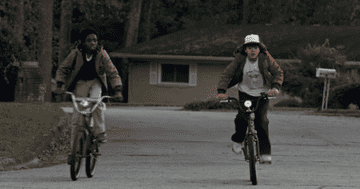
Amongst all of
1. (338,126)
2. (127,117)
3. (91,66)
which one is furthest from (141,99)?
(91,66)

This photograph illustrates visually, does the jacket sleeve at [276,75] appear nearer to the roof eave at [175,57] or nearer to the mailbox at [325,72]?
the mailbox at [325,72]

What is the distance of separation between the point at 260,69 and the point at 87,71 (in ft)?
7.06

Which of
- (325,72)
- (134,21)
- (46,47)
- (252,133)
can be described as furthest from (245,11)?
(252,133)

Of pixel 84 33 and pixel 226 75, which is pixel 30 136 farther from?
pixel 226 75

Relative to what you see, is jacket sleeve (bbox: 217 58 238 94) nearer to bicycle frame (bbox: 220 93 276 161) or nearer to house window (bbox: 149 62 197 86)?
bicycle frame (bbox: 220 93 276 161)

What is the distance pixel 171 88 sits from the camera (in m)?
27.8

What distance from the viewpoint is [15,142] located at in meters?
10.1

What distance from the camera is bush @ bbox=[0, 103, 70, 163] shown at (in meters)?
9.49

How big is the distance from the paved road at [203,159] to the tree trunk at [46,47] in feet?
28.2

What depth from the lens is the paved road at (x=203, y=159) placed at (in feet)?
23.1

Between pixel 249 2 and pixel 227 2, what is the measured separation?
5.39 ft

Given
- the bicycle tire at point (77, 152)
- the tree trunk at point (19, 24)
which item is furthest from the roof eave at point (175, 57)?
the bicycle tire at point (77, 152)

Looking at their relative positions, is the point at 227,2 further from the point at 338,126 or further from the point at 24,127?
the point at 24,127

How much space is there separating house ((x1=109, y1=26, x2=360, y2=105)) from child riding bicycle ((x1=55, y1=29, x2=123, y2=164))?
64.6 feet
